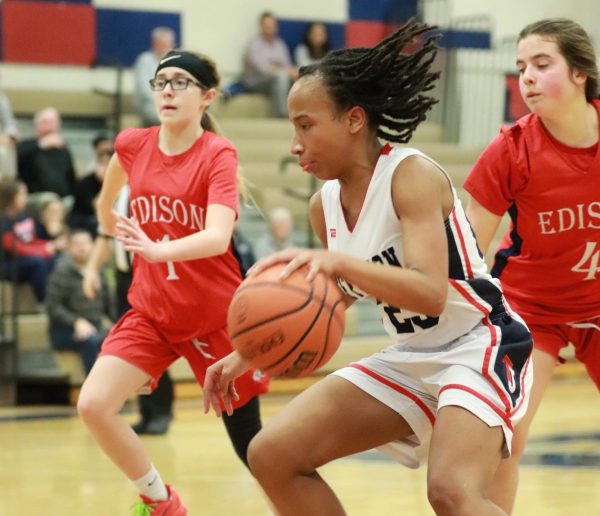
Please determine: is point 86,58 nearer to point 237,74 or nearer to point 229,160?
point 237,74

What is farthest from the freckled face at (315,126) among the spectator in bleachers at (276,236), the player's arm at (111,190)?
the spectator in bleachers at (276,236)

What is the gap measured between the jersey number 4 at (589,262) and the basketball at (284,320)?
1.46m

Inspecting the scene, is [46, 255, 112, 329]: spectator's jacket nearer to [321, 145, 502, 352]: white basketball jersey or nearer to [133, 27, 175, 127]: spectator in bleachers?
[133, 27, 175, 127]: spectator in bleachers

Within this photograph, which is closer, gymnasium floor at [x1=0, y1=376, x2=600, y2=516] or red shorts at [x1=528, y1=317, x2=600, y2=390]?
red shorts at [x1=528, y1=317, x2=600, y2=390]

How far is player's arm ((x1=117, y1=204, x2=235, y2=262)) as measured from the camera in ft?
13.0

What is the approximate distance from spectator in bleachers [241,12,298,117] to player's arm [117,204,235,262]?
30.5 feet

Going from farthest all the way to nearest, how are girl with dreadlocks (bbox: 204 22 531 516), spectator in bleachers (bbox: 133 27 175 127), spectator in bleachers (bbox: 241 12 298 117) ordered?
spectator in bleachers (bbox: 241 12 298 117)
spectator in bleachers (bbox: 133 27 175 127)
girl with dreadlocks (bbox: 204 22 531 516)

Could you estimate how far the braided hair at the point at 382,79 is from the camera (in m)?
3.22

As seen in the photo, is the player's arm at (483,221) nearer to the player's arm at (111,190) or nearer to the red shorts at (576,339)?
the red shorts at (576,339)

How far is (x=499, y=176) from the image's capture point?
4070 mm

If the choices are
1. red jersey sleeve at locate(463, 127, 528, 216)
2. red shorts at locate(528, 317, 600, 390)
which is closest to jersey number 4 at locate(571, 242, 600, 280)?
red shorts at locate(528, 317, 600, 390)

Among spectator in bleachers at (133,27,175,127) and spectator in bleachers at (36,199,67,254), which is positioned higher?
spectator in bleachers at (133,27,175,127)

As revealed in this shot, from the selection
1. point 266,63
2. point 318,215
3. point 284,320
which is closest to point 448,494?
point 284,320

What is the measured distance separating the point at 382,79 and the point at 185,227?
4.63ft
